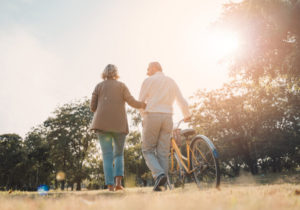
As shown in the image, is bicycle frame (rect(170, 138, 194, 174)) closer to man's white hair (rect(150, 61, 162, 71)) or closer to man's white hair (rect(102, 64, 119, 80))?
man's white hair (rect(150, 61, 162, 71))

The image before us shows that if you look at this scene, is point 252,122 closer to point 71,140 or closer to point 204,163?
point 71,140

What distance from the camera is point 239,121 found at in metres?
27.9

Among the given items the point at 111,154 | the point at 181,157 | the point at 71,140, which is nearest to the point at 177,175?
the point at 181,157

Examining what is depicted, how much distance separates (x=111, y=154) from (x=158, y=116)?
1.29 m

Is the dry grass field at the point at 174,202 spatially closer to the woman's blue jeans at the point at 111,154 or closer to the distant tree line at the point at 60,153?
the woman's blue jeans at the point at 111,154

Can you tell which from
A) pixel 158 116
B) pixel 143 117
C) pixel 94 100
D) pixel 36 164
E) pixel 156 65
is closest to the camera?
pixel 158 116

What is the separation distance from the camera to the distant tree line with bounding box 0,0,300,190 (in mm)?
9508

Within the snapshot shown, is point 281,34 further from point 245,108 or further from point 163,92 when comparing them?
point 245,108

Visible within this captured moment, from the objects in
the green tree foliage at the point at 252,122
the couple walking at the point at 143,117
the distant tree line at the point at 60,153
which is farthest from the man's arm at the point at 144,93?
the distant tree line at the point at 60,153

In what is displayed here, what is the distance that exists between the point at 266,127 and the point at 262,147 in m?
2.35

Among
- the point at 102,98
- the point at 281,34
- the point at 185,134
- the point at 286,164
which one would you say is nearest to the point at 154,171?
the point at 185,134

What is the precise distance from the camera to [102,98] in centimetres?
514

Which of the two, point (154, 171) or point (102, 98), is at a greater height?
point (102, 98)

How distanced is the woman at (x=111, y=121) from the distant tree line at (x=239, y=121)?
220 inches
